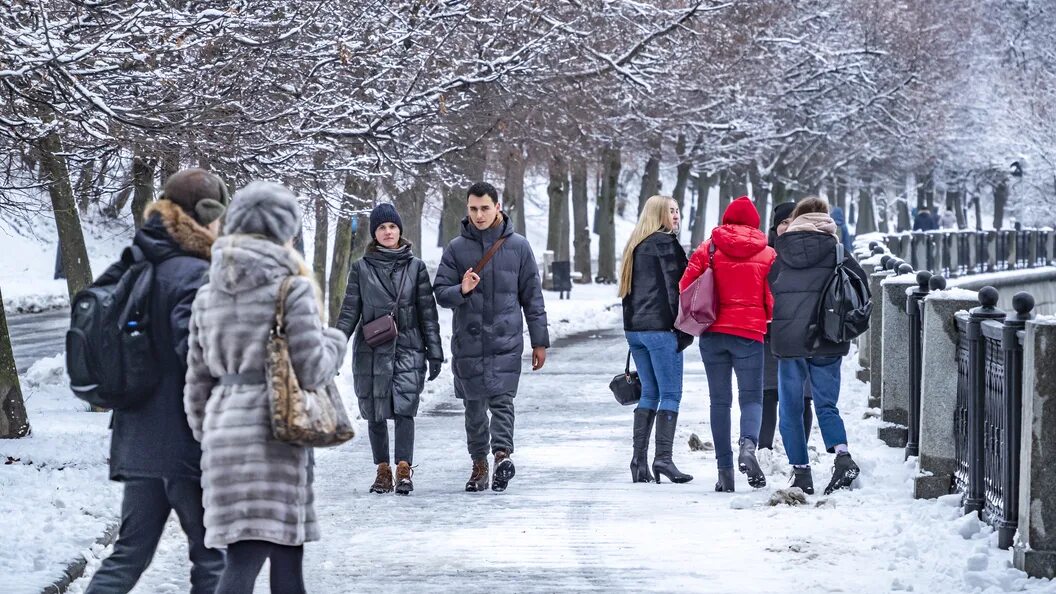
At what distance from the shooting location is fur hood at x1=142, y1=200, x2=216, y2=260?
231 inches

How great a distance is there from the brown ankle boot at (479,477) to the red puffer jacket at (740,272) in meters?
1.73

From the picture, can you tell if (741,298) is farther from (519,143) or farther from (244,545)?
(519,143)

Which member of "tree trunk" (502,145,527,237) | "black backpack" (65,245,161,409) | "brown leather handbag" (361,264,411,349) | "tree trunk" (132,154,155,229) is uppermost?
"tree trunk" (502,145,527,237)

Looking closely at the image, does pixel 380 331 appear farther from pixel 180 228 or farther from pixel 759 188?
pixel 759 188

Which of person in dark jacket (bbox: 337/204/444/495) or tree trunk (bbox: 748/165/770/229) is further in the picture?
tree trunk (bbox: 748/165/770/229)

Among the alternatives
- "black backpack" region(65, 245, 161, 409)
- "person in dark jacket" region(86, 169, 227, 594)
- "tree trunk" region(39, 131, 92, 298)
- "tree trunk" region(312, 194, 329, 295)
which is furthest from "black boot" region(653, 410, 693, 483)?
"tree trunk" region(312, 194, 329, 295)

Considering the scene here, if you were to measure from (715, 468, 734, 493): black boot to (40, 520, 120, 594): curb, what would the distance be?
3880mm

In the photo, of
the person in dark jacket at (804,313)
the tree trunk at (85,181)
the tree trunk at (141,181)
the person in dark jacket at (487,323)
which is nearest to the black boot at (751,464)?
the person in dark jacket at (804,313)

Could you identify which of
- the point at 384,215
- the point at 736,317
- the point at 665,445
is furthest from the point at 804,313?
the point at 384,215

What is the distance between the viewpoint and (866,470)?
10.9m

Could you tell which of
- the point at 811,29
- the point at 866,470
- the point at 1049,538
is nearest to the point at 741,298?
the point at 866,470

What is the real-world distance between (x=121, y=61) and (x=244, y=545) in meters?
7.39

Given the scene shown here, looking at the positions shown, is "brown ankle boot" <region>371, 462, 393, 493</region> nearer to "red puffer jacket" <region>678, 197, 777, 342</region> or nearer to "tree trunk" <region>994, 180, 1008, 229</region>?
"red puffer jacket" <region>678, 197, 777, 342</region>

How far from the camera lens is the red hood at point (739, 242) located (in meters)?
10.3
